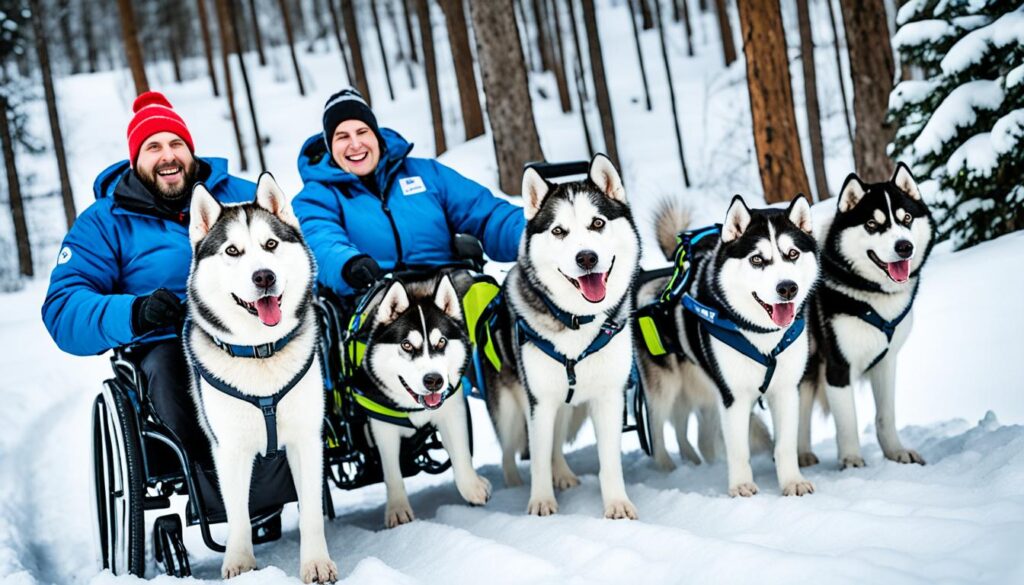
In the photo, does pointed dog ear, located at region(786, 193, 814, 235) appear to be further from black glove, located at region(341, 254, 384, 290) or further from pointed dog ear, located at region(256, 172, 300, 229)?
pointed dog ear, located at region(256, 172, 300, 229)

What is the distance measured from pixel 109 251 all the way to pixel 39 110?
27889 mm

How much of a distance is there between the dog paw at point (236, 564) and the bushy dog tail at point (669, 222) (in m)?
2.92

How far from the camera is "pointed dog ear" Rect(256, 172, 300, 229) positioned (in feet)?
10.5

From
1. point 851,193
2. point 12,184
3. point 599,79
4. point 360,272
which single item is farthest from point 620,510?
point 12,184

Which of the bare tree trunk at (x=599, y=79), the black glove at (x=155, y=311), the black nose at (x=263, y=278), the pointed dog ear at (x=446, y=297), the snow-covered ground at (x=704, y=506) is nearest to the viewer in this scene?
the snow-covered ground at (x=704, y=506)

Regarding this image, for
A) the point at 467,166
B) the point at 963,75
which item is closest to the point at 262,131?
the point at 467,166

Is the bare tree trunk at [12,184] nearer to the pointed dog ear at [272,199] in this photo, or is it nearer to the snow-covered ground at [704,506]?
the snow-covered ground at [704,506]

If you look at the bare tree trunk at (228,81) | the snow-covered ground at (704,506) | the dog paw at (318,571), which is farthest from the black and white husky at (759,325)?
the bare tree trunk at (228,81)

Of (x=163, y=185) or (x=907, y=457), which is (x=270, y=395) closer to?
(x=163, y=185)

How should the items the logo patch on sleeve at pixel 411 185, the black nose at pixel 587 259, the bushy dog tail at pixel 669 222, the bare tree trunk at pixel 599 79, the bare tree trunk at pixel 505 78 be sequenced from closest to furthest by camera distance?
the black nose at pixel 587 259
the logo patch on sleeve at pixel 411 185
the bushy dog tail at pixel 669 222
the bare tree trunk at pixel 505 78
the bare tree trunk at pixel 599 79

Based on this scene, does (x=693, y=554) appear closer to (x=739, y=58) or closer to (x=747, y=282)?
(x=747, y=282)

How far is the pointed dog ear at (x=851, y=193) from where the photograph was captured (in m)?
3.75

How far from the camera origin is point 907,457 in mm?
3766

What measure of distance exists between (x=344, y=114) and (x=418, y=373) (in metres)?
1.65
